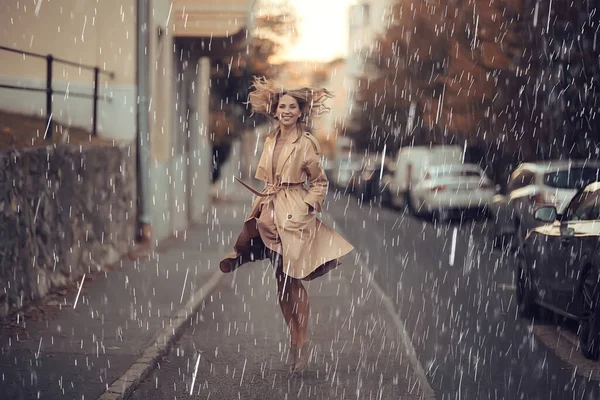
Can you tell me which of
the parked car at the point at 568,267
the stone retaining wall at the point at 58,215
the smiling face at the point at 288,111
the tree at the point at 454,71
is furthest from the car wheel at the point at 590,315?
the tree at the point at 454,71

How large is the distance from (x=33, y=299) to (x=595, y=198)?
5.16 metres

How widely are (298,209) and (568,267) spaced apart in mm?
2561

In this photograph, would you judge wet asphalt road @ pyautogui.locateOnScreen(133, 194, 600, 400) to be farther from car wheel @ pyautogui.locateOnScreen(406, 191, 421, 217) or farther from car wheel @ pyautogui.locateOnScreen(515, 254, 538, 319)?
car wheel @ pyautogui.locateOnScreen(406, 191, 421, 217)

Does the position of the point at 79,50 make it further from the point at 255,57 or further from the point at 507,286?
the point at 255,57

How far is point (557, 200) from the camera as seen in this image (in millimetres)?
14211

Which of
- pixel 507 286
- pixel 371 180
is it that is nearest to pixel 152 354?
pixel 507 286

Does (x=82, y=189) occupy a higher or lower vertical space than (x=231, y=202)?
higher

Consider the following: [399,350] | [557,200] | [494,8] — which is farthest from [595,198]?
[494,8]

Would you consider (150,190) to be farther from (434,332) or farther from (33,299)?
(434,332)

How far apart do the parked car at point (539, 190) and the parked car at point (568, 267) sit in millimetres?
4233

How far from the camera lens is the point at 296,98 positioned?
6.57m

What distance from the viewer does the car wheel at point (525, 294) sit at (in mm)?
8867

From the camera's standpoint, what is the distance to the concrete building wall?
46.2ft

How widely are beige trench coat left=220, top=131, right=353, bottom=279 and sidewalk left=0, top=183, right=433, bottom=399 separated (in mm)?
806
